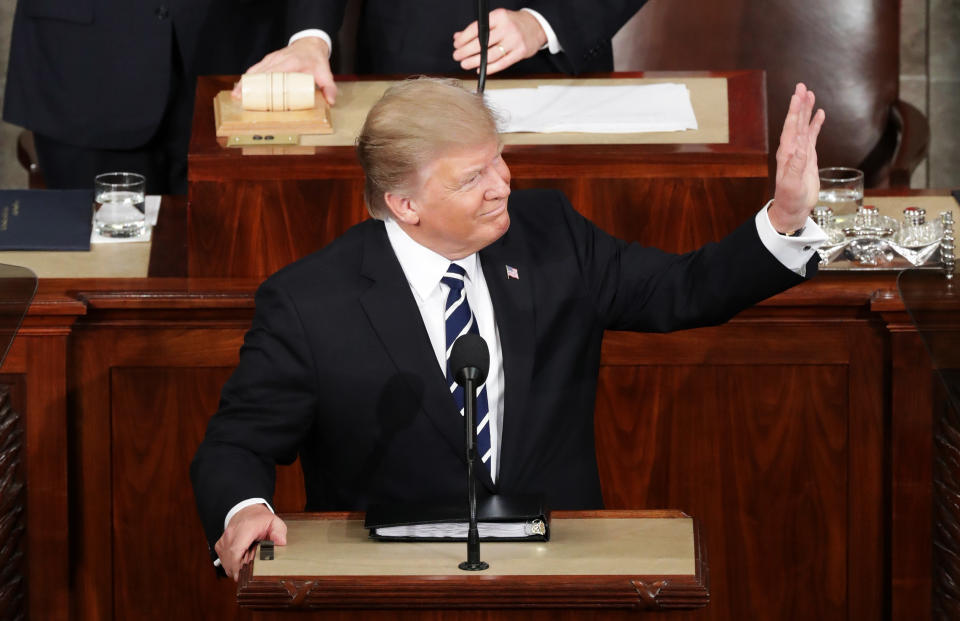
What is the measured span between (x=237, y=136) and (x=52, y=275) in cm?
45

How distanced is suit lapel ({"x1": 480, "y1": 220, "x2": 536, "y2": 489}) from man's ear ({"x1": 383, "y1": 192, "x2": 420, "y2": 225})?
165 mm

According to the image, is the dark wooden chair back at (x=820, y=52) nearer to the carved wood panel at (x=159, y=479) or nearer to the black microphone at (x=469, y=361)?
the carved wood panel at (x=159, y=479)

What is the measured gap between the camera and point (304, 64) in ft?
10.4

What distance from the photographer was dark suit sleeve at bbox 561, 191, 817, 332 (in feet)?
7.74

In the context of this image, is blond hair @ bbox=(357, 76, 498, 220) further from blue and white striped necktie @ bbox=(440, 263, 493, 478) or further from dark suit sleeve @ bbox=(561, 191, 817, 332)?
dark suit sleeve @ bbox=(561, 191, 817, 332)

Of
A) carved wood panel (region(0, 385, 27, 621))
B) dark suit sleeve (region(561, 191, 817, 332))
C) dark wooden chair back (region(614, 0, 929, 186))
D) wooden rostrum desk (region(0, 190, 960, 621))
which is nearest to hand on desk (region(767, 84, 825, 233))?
dark suit sleeve (region(561, 191, 817, 332))

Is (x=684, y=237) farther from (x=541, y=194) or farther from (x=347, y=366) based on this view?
(x=347, y=366)

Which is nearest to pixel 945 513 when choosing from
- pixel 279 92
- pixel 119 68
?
pixel 279 92

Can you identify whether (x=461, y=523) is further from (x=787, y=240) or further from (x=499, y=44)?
(x=499, y=44)

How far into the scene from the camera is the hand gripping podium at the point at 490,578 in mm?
1881

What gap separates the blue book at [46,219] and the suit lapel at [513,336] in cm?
108

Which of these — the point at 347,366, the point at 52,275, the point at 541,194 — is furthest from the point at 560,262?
the point at 52,275

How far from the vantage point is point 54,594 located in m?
2.84

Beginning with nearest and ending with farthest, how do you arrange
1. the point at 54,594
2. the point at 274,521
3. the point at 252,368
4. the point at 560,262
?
the point at 274,521 → the point at 252,368 → the point at 560,262 → the point at 54,594
